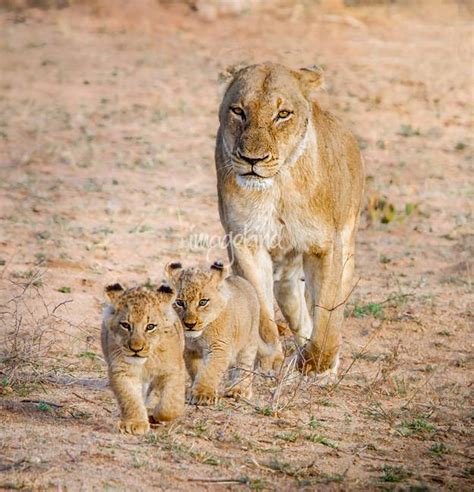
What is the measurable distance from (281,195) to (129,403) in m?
1.91

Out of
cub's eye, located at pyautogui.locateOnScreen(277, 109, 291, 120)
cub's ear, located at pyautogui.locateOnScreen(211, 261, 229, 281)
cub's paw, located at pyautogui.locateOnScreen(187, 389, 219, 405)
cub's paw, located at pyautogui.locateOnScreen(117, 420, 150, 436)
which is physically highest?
cub's eye, located at pyautogui.locateOnScreen(277, 109, 291, 120)

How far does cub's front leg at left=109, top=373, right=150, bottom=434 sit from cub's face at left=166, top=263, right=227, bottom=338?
0.64m

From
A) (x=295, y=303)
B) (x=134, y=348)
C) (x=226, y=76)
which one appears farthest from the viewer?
(x=295, y=303)

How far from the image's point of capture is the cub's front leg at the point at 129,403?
5.16m

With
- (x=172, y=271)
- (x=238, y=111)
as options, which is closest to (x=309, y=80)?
(x=238, y=111)

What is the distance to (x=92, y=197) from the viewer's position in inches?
434

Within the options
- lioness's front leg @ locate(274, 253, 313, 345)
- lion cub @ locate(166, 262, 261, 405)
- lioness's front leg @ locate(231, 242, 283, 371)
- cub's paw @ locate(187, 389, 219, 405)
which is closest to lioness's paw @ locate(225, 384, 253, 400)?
lion cub @ locate(166, 262, 261, 405)

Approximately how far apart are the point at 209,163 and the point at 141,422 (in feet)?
24.7

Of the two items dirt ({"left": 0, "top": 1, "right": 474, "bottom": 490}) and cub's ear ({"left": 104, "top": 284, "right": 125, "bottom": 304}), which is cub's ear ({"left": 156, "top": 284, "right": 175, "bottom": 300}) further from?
dirt ({"left": 0, "top": 1, "right": 474, "bottom": 490})

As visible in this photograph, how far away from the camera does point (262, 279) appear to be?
6809 millimetres

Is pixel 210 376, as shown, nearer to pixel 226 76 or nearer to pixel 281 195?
pixel 281 195

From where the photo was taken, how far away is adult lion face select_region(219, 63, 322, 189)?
6465mm

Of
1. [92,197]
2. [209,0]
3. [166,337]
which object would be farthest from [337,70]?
[166,337]

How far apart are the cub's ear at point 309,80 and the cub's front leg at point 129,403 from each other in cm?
249
